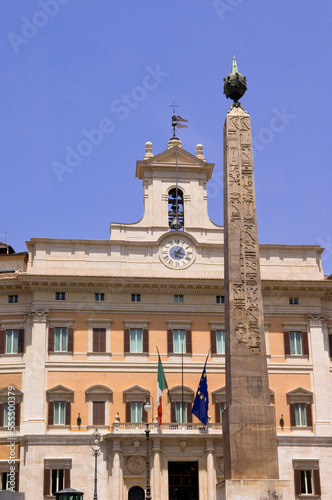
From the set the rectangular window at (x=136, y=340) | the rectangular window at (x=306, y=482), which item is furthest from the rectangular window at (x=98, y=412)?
the rectangular window at (x=306, y=482)

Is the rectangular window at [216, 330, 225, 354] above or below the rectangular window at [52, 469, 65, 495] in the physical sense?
above

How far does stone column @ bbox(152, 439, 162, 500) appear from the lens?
39344 mm

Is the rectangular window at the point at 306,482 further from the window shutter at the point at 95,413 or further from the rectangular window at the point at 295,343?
the window shutter at the point at 95,413

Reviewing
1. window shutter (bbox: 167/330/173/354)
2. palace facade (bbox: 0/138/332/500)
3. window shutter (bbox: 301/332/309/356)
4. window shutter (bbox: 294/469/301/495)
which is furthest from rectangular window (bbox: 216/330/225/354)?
window shutter (bbox: 294/469/301/495)

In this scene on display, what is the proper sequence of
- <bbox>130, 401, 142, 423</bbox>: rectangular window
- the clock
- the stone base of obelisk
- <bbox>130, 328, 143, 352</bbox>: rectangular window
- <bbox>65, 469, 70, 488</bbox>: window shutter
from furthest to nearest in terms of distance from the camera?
the clock < <bbox>130, 328, 143, 352</bbox>: rectangular window < <bbox>130, 401, 142, 423</bbox>: rectangular window < <bbox>65, 469, 70, 488</bbox>: window shutter < the stone base of obelisk

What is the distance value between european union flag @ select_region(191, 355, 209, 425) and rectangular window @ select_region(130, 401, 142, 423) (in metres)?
3.05

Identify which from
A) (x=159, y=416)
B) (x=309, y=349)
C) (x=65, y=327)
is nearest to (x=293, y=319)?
(x=309, y=349)

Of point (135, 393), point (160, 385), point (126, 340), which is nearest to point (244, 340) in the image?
point (160, 385)

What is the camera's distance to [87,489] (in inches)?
1575

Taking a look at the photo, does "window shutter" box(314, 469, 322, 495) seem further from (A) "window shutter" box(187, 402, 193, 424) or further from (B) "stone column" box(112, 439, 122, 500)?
(B) "stone column" box(112, 439, 122, 500)

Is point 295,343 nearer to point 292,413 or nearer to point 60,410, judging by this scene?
point 292,413

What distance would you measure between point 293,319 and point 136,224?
31.9 ft

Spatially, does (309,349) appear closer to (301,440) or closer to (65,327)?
(301,440)

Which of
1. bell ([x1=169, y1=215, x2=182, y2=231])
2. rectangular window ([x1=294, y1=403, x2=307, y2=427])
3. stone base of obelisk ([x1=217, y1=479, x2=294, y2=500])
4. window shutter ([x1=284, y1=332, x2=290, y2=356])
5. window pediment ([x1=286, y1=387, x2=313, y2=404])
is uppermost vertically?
bell ([x1=169, y1=215, x2=182, y2=231])
